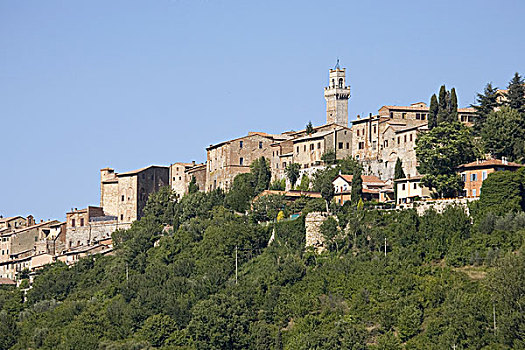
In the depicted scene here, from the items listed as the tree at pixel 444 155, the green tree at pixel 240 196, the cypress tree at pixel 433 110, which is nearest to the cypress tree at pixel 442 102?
the cypress tree at pixel 433 110

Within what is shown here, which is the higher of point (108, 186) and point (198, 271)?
point (108, 186)

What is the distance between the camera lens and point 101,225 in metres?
97.6

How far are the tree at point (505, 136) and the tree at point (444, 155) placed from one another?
1225 millimetres

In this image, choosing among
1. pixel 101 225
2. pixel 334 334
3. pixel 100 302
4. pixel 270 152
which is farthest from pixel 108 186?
pixel 334 334

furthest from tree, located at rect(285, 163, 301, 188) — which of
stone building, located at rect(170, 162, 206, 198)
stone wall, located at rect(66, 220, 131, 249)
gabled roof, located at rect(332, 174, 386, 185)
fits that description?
stone wall, located at rect(66, 220, 131, 249)

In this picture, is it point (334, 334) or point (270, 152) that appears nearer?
point (334, 334)

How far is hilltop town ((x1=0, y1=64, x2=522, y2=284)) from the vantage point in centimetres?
7500

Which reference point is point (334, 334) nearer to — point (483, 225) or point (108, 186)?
point (483, 225)

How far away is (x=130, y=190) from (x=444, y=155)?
36.2 metres

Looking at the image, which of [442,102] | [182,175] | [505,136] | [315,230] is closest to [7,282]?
[182,175]

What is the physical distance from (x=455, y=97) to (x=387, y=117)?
397 inches

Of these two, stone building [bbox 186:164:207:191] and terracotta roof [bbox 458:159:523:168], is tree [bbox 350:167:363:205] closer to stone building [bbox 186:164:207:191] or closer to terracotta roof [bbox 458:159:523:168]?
terracotta roof [bbox 458:159:523:168]

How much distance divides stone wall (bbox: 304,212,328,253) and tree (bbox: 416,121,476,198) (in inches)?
270

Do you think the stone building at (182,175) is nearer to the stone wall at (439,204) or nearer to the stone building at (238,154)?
the stone building at (238,154)
